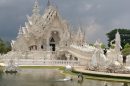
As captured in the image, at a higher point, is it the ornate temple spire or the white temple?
the ornate temple spire

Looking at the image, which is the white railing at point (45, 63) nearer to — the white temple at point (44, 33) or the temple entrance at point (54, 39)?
→ the white temple at point (44, 33)

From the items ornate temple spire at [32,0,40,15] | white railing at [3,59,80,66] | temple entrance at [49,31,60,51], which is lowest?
white railing at [3,59,80,66]

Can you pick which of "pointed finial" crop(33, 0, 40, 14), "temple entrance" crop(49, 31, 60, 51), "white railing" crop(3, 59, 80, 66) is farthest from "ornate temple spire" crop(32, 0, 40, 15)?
"white railing" crop(3, 59, 80, 66)

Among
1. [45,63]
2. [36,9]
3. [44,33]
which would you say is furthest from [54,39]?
[45,63]

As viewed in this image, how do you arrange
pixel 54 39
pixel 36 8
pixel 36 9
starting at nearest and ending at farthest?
pixel 36 9
pixel 36 8
pixel 54 39

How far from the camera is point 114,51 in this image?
51344 millimetres

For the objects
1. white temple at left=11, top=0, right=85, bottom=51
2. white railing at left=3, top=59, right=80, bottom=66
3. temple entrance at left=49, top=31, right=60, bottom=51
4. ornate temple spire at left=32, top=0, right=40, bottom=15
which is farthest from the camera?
temple entrance at left=49, top=31, right=60, bottom=51

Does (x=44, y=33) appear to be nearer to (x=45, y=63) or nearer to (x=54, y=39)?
(x=54, y=39)

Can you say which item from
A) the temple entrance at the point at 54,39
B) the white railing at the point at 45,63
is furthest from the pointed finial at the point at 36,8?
the white railing at the point at 45,63

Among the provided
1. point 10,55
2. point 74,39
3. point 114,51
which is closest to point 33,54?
point 10,55

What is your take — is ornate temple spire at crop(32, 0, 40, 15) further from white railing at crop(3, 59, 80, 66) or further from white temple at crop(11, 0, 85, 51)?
white railing at crop(3, 59, 80, 66)

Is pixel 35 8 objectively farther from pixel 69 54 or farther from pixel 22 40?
pixel 69 54

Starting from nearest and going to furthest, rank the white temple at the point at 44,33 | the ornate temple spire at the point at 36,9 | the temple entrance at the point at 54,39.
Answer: the white temple at the point at 44,33 < the ornate temple spire at the point at 36,9 < the temple entrance at the point at 54,39

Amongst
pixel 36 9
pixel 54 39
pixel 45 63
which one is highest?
pixel 36 9
